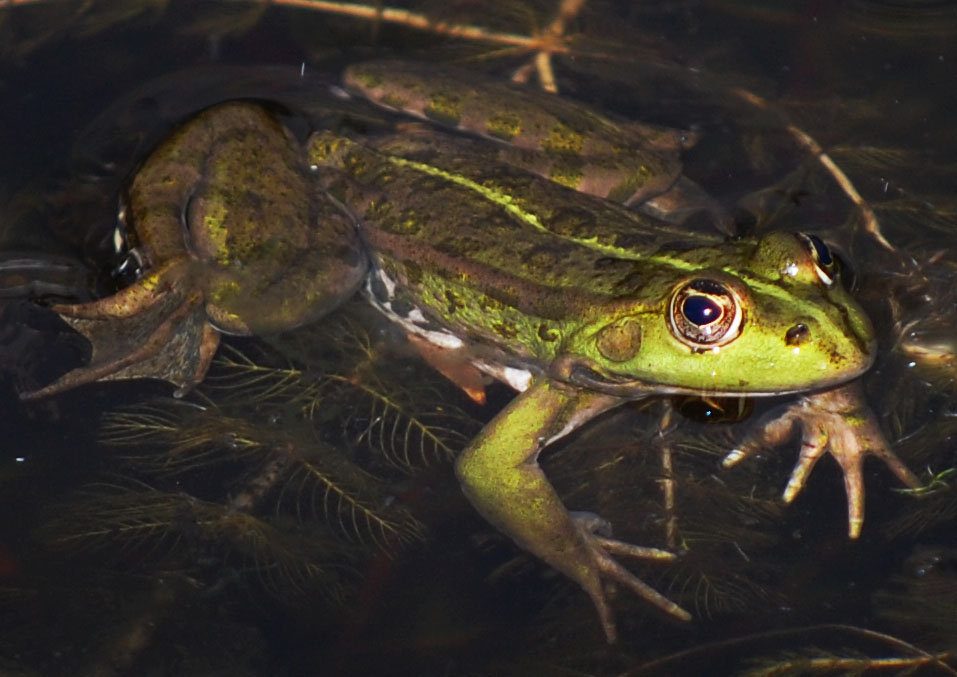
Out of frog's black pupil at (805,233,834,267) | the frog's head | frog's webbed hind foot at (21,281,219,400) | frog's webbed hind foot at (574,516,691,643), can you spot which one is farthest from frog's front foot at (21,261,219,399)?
frog's black pupil at (805,233,834,267)

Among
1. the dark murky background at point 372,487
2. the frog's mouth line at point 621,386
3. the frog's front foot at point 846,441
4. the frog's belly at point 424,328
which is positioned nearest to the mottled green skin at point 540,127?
the dark murky background at point 372,487

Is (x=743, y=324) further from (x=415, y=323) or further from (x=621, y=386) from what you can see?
(x=415, y=323)

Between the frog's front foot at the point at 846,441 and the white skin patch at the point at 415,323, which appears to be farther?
the white skin patch at the point at 415,323

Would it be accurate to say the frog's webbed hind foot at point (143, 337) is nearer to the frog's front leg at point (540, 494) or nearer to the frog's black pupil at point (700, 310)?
the frog's front leg at point (540, 494)

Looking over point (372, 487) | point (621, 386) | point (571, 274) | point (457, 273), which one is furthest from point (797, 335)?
point (372, 487)

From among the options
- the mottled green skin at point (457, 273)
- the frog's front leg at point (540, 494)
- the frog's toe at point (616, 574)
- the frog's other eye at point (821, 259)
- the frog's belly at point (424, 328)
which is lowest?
the frog's toe at point (616, 574)

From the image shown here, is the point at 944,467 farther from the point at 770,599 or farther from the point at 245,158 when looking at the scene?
the point at 245,158
